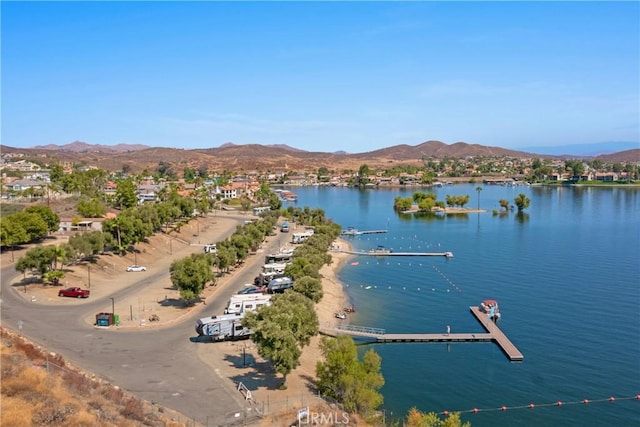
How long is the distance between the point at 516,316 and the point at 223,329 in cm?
2213

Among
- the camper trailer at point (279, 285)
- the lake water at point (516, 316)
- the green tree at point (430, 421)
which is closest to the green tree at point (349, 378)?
the green tree at point (430, 421)

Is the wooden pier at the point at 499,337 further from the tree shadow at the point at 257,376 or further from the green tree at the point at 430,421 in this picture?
the tree shadow at the point at 257,376

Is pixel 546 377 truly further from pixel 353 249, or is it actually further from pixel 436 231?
pixel 436 231

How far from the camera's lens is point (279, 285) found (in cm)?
4112

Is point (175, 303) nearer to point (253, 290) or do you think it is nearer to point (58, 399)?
point (253, 290)

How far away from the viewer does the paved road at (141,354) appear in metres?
22.3


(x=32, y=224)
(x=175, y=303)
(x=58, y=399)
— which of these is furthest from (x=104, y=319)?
(x=32, y=224)

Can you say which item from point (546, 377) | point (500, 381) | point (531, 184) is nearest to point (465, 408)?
point (500, 381)

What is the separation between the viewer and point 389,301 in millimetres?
44656

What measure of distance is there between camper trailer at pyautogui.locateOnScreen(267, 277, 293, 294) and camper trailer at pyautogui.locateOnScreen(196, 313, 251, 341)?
33.0 feet

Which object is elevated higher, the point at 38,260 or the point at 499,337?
the point at 38,260

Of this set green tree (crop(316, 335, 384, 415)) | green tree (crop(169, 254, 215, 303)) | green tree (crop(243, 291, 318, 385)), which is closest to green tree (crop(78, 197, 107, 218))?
green tree (crop(169, 254, 215, 303))

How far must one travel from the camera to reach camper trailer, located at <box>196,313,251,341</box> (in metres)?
29.8

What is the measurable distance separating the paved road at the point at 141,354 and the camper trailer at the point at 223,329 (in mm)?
796
